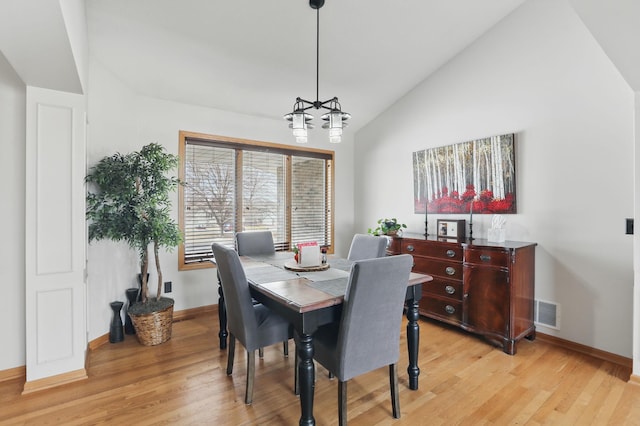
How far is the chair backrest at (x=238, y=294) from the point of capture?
199 cm

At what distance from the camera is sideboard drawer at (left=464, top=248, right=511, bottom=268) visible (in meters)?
2.78

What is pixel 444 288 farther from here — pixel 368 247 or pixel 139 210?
pixel 139 210

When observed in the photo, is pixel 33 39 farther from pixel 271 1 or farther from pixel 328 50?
pixel 328 50

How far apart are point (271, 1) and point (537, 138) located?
8.72ft

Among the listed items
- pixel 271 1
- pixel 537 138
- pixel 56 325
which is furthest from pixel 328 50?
pixel 56 325

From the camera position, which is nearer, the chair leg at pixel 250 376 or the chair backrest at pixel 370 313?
the chair backrest at pixel 370 313

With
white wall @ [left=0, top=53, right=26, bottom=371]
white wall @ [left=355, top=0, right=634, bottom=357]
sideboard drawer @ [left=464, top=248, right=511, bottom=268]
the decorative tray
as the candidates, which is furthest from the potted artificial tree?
white wall @ [left=355, top=0, right=634, bottom=357]

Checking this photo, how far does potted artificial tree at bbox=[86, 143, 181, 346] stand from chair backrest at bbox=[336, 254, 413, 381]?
78.4 inches

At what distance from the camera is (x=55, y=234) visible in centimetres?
232

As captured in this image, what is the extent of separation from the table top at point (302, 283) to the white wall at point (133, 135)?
1.30 metres

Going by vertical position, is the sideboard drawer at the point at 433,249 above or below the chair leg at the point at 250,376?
above

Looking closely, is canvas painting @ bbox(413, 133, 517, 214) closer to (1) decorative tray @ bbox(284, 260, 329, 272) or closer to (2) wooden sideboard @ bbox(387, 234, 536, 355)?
(2) wooden sideboard @ bbox(387, 234, 536, 355)

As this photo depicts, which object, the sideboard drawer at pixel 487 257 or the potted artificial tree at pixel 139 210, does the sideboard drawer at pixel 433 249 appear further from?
the potted artificial tree at pixel 139 210

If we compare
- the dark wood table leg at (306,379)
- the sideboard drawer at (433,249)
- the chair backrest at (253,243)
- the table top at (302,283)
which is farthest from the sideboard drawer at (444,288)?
the dark wood table leg at (306,379)
